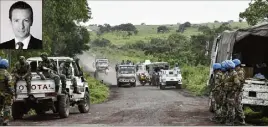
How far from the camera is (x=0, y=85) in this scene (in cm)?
1445

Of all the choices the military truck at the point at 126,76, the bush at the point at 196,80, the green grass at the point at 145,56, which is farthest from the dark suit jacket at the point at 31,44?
the military truck at the point at 126,76

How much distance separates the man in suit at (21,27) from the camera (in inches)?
898

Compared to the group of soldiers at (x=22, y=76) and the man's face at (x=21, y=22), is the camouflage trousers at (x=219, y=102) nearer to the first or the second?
the group of soldiers at (x=22, y=76)

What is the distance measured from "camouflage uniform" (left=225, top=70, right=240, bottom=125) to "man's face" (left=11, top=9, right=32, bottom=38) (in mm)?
10790

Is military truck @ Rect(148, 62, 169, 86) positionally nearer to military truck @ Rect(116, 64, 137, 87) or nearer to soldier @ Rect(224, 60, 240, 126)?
military truck @ Rect(116, 64, 137, 87)

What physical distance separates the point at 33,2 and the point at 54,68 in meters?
6.47

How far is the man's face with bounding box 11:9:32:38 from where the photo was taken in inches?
912

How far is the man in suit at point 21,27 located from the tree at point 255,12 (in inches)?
710

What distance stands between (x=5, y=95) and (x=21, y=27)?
9629 mm

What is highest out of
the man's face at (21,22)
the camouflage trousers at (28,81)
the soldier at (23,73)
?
the man's face at (21,22)

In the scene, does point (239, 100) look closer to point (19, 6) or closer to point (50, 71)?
point (50, 71)

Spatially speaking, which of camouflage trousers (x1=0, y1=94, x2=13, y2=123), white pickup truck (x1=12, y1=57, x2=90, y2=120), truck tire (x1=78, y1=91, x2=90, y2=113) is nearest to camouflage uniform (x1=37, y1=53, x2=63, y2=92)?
white pickup truck (x1=12, y1=57, x2=90, y2=120)

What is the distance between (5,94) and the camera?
1438cm

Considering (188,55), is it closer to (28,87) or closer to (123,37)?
(28,87)
